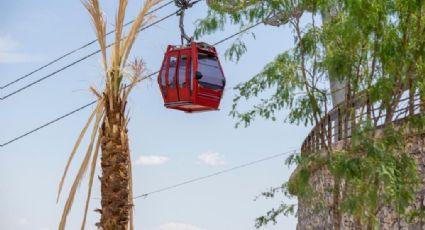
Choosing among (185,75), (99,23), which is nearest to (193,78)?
(185,75)

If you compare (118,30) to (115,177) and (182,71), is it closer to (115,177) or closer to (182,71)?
(115,177)

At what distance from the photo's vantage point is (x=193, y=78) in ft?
39.2

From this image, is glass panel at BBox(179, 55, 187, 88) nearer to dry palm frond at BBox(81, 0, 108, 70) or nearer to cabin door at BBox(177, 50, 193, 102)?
cabin door at BBox(177, 50, 193, 102)

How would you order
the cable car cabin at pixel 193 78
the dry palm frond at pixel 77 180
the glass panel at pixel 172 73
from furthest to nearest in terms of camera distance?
the glass panel at pixel 172 73 → the cable car cabin at pixel 193 78 → the dry palm frond at pixel 77 180

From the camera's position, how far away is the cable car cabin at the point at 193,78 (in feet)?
39.2

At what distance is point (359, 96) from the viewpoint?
11.2 meters

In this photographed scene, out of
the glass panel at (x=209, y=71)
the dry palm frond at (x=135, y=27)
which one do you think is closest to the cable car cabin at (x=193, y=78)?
the glass panel at (x=209, y=71)

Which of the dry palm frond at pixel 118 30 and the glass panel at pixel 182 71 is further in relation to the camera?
the glass panel at pixel 182 71

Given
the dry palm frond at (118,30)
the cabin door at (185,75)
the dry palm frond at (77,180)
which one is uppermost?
the cabin door at (185,75)

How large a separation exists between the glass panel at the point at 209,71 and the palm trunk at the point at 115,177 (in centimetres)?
358

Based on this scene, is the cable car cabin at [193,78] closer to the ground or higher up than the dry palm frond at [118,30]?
higher up

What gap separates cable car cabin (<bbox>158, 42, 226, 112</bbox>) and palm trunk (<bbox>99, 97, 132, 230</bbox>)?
11.5ft

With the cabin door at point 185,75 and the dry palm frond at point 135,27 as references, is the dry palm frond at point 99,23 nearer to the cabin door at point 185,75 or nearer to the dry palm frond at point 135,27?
the dry palm frond at point 135,27

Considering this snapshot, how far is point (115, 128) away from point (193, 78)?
11.8 feet
